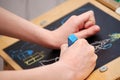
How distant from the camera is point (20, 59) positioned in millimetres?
879

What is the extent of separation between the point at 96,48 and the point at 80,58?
0.30 ft

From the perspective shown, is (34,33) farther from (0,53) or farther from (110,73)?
(110,73)

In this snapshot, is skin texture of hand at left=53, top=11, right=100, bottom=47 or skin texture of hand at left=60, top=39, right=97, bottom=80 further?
skin texture of hand at left=53, top=11, right=100, bottom=47

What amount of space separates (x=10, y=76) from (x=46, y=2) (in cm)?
83

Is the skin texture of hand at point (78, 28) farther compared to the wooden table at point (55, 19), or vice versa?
the skin texture of hand at point (78, 28)

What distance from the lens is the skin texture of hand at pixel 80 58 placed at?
2.54 feet

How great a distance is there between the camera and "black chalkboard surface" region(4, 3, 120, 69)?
2.78 ft

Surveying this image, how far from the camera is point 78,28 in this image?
0.92 metres

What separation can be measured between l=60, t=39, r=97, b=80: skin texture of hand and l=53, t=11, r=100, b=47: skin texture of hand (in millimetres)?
89

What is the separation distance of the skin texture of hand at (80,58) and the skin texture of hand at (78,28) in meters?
0.09

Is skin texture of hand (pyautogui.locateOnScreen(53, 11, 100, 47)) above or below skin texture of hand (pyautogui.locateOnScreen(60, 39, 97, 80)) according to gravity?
above

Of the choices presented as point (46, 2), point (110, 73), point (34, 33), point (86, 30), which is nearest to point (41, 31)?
point (34, 33)

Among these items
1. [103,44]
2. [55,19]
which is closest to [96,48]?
[103,44]

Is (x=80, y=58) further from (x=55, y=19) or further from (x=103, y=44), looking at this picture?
(x=55, y=19)
